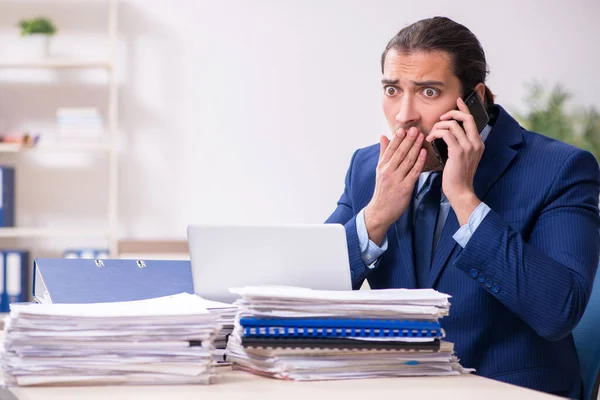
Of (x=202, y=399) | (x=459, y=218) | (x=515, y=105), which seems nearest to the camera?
(x=202, y=399)

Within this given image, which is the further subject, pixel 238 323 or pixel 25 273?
pixel 25 273

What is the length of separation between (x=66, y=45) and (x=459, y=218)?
10.8 ft

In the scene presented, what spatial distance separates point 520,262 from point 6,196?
320 centimetres

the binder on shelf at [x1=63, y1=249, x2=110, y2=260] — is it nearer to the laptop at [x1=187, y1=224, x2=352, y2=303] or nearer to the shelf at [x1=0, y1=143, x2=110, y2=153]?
the shelf at [x1=0, y1=143, x2=110, y2=153]

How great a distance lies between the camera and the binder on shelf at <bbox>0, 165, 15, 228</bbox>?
4.17 m

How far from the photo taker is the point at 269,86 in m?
4.64

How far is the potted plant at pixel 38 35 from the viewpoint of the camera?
4.24 m

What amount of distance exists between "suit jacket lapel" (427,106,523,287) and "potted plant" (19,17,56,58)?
298 centimetres

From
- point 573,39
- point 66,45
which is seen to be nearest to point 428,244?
point 66,45

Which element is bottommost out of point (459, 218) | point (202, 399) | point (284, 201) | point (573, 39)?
point (284, 201)

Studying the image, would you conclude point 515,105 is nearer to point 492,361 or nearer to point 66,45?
point 66,45

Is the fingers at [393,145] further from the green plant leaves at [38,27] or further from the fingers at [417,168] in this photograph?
the green plant leaves at [38,27]

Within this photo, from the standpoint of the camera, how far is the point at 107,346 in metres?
1.25

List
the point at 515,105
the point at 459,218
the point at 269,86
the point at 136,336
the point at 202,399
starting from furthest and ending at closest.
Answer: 1. the point at 515,105
2. the point at 269,86
3. the point at 459,218
4. the point at 136,336
5. the point at 202,399
